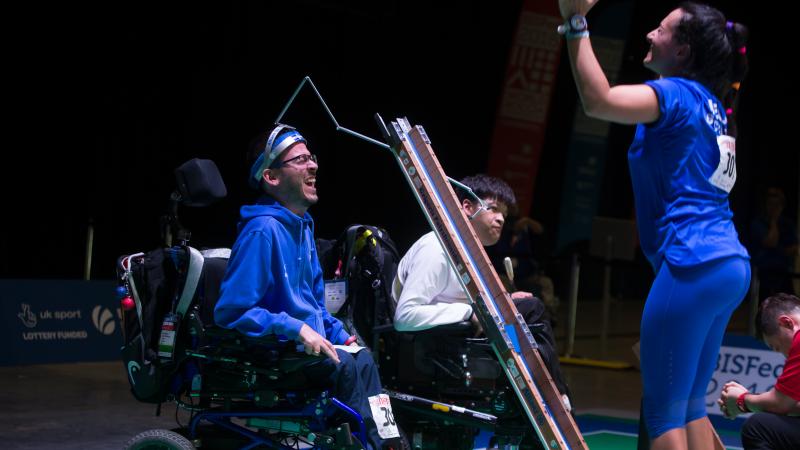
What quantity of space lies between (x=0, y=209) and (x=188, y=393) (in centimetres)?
608

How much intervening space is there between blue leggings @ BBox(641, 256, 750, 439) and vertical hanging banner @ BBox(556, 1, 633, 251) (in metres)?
7.07

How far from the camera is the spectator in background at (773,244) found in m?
8.45

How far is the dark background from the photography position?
915cm

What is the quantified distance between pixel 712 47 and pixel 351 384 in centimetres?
150

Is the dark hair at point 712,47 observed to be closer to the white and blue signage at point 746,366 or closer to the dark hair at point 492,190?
the dark hair at point 492,190

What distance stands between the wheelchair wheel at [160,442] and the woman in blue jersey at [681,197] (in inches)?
60.2

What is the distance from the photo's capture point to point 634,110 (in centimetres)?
252

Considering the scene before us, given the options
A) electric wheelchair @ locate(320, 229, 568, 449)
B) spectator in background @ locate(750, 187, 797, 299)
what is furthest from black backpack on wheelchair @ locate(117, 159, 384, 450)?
spectator in background @ locate(750, 187, 797, 299)

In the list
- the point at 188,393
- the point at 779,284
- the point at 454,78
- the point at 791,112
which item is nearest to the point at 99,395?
the point at 188,393

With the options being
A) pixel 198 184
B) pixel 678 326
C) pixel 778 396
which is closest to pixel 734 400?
pixel 778 396

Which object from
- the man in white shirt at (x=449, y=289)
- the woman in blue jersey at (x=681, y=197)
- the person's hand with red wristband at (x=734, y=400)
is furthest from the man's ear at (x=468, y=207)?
the woman in blue jersey at (x=681, y=197)

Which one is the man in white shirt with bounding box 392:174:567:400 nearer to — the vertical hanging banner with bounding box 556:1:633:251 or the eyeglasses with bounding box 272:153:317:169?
the eyeglasses with bounding box 272:153:317:169

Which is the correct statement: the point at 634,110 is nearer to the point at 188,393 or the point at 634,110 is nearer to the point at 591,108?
the point at 591,108

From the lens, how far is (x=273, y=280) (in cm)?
Answer: 356
